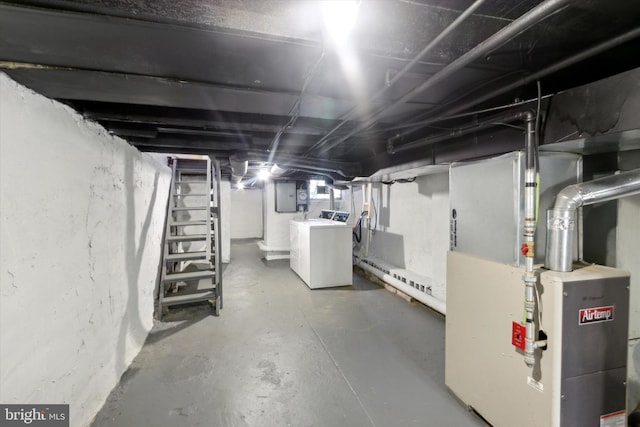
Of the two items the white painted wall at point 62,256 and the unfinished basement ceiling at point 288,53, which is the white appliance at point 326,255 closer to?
the white painted wall at point 62,256

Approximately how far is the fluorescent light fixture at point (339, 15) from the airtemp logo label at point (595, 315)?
61.3 inches

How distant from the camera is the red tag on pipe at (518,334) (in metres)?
1.36

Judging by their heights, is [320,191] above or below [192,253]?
above

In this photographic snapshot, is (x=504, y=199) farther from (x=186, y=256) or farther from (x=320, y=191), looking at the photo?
(x=320, y=191)

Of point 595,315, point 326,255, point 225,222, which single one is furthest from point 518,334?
point 225,222

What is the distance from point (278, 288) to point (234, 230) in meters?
5.92

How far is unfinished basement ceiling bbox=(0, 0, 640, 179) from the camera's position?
3.09ft

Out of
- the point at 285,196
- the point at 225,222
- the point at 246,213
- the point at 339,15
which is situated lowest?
the point at 225,222

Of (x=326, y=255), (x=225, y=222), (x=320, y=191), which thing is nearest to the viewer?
(x=326, y=255)

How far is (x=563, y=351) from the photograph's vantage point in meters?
1.28

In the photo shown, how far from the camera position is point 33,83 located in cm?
122

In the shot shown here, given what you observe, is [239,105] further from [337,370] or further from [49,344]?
[337,370]

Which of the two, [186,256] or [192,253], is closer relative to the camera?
[186,256]

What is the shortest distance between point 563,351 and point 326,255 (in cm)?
311
